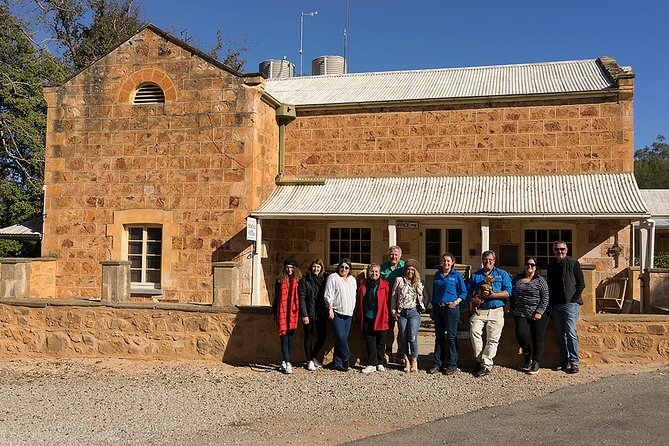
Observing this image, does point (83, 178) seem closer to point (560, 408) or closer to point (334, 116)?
point (334, 116)

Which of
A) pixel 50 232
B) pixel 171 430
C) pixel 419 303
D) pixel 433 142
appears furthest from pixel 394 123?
pixel 171 430

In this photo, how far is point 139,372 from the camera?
27.2ft

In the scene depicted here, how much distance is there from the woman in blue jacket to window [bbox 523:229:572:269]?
A: 5.73 meters

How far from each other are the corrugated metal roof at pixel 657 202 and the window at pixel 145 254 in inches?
480

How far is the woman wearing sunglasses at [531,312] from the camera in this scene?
7.60 m

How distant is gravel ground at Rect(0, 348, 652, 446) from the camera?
18.9ft

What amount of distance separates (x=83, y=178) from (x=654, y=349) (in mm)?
11173

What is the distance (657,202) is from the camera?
18141 millimetres

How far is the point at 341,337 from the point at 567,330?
2802mm

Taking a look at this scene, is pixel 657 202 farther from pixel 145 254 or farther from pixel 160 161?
pixel 145 254

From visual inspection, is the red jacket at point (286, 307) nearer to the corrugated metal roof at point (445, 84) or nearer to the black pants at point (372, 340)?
the black pants at point (372, 340)

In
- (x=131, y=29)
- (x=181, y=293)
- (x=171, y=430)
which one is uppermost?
(x=131, y=29)

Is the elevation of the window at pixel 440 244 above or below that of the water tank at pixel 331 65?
below

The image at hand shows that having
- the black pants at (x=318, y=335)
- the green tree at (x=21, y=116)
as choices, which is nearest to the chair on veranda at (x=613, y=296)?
the black pants at (x=318, y=335)
